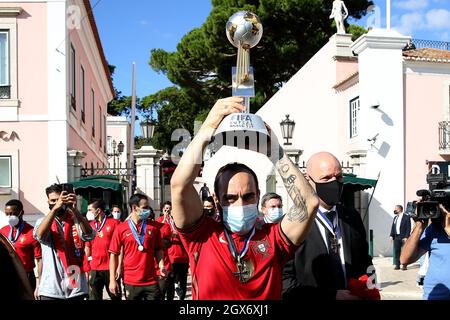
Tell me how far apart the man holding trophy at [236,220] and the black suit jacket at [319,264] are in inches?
17.9

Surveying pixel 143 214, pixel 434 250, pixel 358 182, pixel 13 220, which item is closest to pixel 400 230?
pixel 358 182

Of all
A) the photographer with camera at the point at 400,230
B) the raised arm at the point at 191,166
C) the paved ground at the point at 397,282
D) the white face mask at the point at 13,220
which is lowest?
the paved ground at the point at 397,282

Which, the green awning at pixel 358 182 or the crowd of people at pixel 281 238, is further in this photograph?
the green awning at pixel 358 182

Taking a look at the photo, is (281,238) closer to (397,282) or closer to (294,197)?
(294,197)

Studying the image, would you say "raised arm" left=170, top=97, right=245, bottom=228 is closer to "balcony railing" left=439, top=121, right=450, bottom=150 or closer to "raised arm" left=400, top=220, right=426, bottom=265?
"raised arm" left=400, top=220, right=426, bottom=265

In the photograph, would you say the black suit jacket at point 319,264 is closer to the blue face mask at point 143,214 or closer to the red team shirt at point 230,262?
the red team shirt at point 230,262

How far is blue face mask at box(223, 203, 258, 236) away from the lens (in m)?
2.91

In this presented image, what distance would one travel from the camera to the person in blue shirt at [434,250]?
13.4 ft

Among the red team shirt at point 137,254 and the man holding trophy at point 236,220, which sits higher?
the man holding trophy at point 236,220

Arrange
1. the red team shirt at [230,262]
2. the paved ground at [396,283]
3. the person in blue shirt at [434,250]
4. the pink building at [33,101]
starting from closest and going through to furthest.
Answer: the red team shirt at [230,262], the person in blue shirt at [434,250], the paved ground at [396,283], the pink building at [33,101]

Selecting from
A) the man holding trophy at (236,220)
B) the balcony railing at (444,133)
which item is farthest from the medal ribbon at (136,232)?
the balcony railing at (444,133)

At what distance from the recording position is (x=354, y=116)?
2081 cm

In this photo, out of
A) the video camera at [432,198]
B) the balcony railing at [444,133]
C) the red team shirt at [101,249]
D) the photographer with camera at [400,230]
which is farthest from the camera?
the balcony railing at [444,133]

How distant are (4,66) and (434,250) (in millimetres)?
14223
